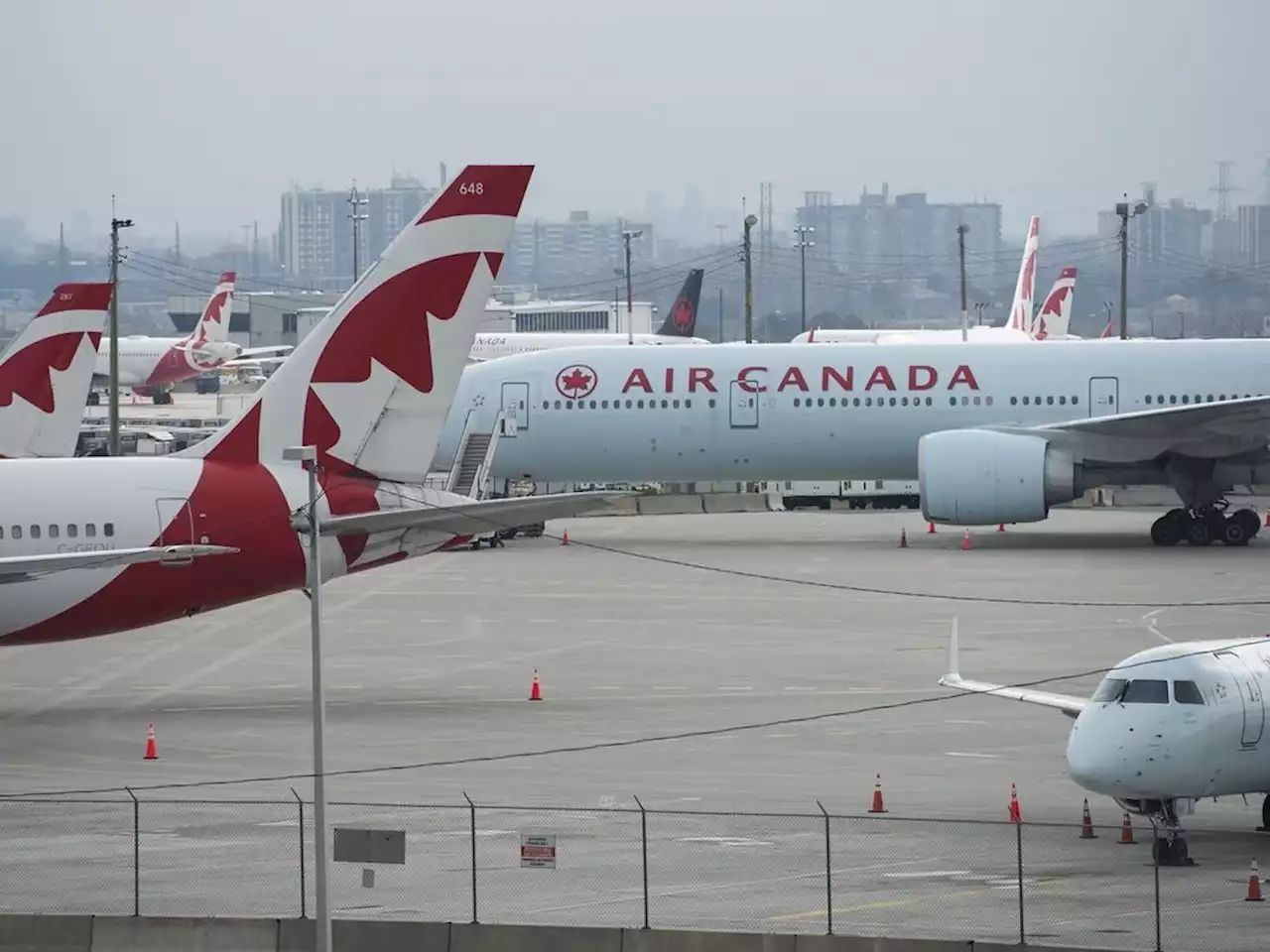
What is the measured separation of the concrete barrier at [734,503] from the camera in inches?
3017

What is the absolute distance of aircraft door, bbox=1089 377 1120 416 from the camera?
60.9 metres

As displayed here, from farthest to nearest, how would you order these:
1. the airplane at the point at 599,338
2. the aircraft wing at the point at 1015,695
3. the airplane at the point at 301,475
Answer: the airplane at the point at 599,338 → the airplane at the point at 301,475 → the aircraft wing at the point at 1015,695

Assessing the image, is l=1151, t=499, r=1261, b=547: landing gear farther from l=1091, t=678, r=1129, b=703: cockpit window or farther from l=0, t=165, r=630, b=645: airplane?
l=1091, t=678, r=1129, b=703: cockpit window

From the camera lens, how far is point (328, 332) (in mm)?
35375

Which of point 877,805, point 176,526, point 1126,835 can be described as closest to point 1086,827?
point 1126,835

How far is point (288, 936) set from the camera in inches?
936

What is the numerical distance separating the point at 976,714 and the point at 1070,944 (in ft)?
45.7

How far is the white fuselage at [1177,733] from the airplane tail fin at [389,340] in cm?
1261

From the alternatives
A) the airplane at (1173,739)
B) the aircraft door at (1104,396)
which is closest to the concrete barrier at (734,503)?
the aircraft door at (1104,396)

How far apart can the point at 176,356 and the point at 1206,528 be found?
105474 mm

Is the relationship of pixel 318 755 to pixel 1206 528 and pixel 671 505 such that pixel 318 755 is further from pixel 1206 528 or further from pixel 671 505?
pixel 671 505

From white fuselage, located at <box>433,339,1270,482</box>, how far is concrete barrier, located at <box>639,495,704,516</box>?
13031 millimetres

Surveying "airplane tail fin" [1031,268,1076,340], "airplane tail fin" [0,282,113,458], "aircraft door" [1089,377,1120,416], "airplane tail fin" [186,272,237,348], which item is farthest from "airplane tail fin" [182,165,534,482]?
"airplane tail fin" [186,272,237,348]

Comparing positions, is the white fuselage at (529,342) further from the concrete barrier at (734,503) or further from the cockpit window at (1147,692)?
the cockpit window at (1147,692)
